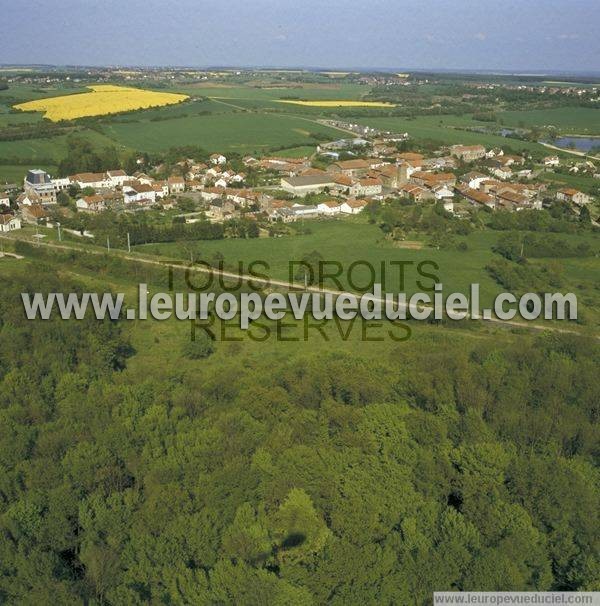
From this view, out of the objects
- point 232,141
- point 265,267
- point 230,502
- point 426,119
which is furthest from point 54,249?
point 426,119

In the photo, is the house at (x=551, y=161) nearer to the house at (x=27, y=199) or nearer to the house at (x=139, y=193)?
the house at (x=139, y=193)

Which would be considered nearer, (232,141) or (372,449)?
(372,449)

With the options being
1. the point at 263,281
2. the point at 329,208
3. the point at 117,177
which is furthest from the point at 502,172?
the point at 263,281

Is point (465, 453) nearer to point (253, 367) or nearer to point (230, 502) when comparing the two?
point (230, 502)

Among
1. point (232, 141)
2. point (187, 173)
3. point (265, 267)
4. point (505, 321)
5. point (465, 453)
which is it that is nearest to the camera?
point (465, 453)

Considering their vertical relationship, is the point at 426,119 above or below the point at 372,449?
above

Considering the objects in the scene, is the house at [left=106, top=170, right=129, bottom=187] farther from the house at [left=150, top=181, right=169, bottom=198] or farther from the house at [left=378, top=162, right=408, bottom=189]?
the house at [left=378, top=162, right=408, bottom=189]

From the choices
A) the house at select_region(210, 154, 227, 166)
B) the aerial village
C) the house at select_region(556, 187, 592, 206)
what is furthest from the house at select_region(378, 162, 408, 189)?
the house at select_region(210, 154, 227, 166)
